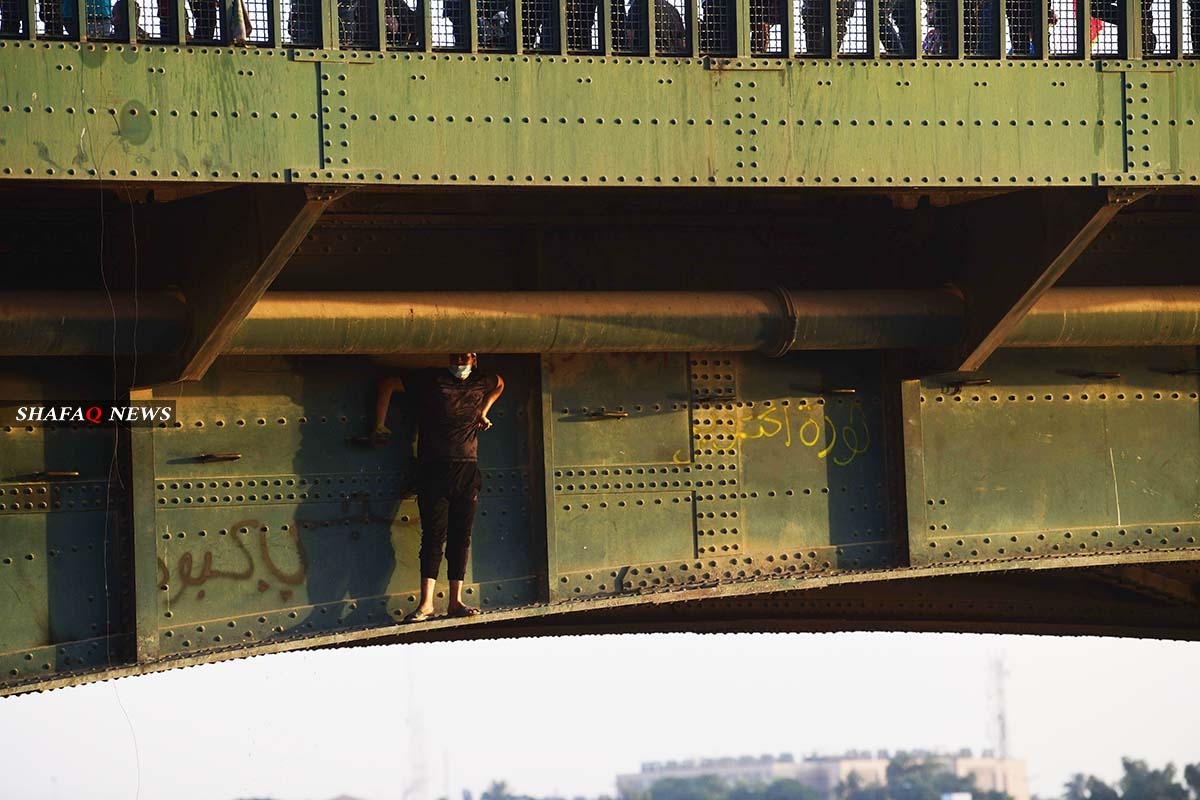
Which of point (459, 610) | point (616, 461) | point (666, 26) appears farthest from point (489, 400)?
point (666, 26)

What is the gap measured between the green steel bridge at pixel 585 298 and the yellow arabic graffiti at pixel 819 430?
0.03 metres

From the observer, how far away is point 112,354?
12883mm

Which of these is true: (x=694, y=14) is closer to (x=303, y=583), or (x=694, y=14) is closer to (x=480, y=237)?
(x=480, y=237)

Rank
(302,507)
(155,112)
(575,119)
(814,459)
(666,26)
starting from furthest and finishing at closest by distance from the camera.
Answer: (814,459), (302,507), (666,26), (575,119), (155,112)

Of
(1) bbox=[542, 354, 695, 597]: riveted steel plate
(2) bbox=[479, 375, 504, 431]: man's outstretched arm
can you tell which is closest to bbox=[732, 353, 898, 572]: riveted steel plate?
(1) bbox=[542, 354, 695, 597]: riveted steel plate

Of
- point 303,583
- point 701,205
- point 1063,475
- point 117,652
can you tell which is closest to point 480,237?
point 701,205

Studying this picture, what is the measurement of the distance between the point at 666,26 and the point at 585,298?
1.91 m

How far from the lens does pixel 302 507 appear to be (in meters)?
13.7

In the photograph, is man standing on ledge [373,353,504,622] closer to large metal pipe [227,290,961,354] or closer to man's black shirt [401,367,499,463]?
man's black shirt [401,367,499,463]

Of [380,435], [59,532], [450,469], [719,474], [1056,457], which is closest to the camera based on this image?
[59,532]

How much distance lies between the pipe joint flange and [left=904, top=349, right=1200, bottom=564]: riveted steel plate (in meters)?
1.29

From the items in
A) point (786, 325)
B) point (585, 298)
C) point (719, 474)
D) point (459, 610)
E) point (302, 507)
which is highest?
point (585, 298)

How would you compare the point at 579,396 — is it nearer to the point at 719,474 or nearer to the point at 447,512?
the point at 719,474

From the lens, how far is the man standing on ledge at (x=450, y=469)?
13602 millimetres
